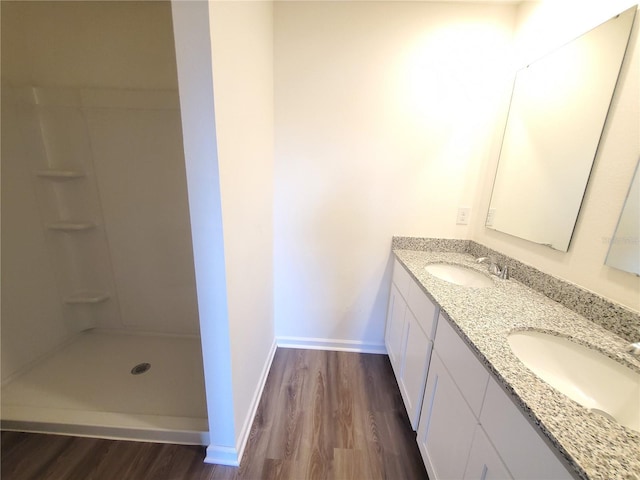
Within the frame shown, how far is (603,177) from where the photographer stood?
0.97 metres

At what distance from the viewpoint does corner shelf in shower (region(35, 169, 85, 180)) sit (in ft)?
5.66

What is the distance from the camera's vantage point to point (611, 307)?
0.90m

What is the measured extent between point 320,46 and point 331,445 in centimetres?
246

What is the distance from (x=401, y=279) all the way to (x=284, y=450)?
3.92 feet

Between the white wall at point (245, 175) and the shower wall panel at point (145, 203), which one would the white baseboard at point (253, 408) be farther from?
the shower wall panel at point (145, 203)

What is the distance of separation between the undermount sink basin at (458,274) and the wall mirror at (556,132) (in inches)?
12.7

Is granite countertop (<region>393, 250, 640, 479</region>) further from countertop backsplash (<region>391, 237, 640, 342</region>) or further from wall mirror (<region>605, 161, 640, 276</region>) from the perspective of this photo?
wall mirror (<region>605, 161, 640, 276</region>)

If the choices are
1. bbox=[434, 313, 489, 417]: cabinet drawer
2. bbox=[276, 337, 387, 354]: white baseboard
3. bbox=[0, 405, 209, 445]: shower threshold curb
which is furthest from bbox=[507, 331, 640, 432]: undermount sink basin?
bbox=[0, 405, 209, 445]: shower threshold curb

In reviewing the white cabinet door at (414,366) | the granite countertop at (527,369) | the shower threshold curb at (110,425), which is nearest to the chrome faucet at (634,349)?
the granite countertop at (527,369)

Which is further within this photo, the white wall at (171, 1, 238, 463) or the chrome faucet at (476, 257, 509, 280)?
the chrome faucet at (476, 257, 509, 280)

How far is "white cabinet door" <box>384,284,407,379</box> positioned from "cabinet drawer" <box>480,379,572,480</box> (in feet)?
2.70

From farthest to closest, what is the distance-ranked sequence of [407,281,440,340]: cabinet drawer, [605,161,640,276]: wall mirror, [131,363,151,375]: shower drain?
[131,363,151,375]: shower drain < [407,281,440,340]: cabinet drawer < [605,161,640,276]: wall mirror

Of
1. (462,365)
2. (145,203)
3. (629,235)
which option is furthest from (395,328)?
(145,203)

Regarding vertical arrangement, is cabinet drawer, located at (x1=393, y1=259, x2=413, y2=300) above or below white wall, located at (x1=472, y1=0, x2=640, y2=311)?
below
